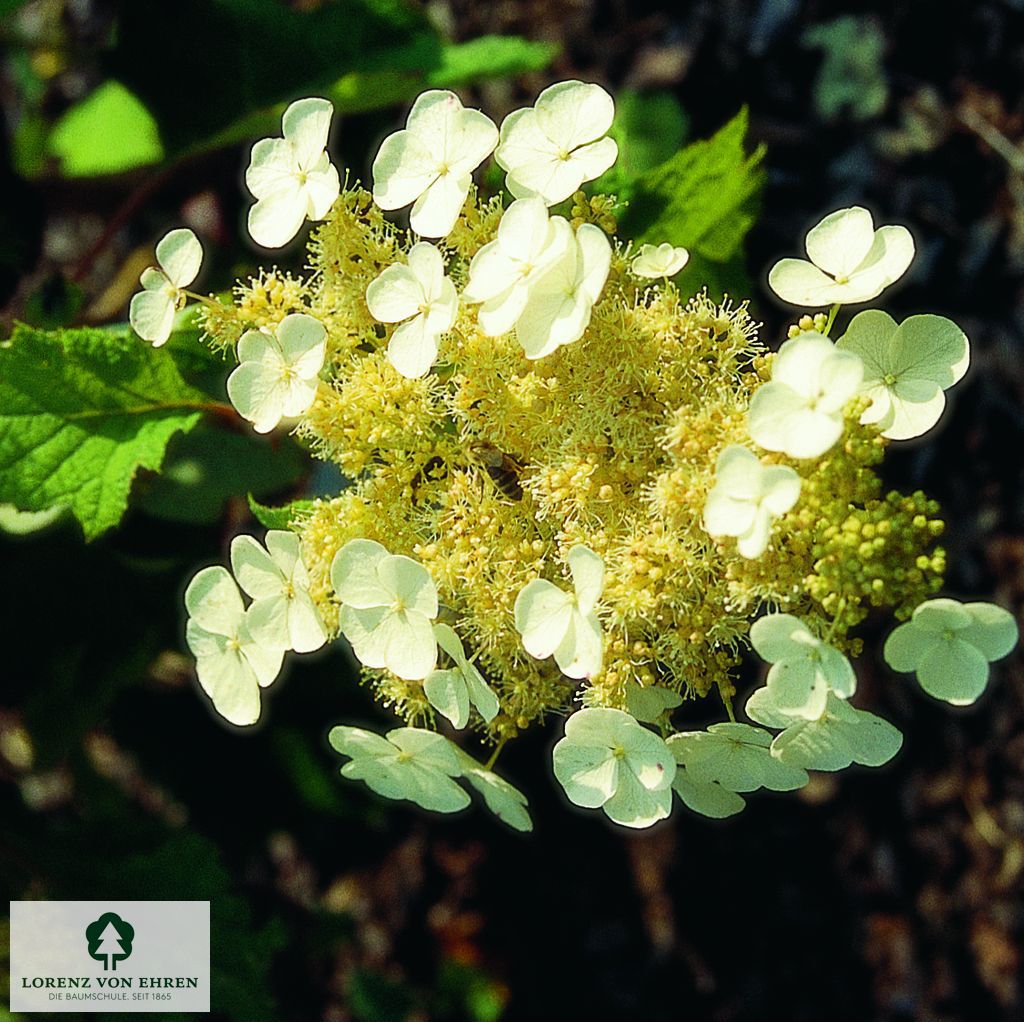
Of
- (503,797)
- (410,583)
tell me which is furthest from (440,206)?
(503,797)

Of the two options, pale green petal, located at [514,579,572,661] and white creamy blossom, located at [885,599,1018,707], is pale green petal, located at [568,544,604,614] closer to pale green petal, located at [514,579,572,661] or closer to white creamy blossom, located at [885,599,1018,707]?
pale green petal, located at [514,579,572,661]

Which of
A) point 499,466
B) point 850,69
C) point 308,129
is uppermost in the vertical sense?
point 850,69

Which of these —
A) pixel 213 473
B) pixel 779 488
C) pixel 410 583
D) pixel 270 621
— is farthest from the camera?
pixel 213 473

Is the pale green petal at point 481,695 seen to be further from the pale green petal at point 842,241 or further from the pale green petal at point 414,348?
the pale green petal at point 842,241

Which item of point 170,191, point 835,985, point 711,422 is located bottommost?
point 835,985

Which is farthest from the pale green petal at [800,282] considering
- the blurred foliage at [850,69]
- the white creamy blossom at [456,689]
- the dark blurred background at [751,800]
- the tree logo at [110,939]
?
the blurred foliage at [850,69]

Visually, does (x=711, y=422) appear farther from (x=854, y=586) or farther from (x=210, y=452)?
(x=210, y=452)

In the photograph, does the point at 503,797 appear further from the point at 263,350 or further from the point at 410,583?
the point at 263,350

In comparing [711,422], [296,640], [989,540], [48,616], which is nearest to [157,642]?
[48,616]
